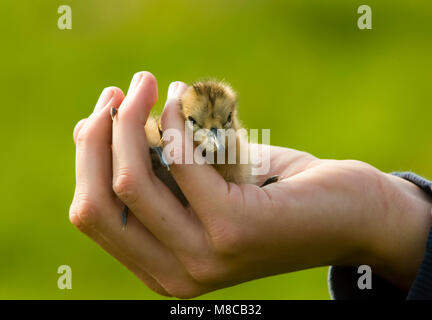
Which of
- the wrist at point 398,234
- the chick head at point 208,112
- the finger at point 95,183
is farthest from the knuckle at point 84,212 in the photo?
the wrist at point 398,234

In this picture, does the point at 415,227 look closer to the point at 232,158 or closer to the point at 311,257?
the point at 311,257

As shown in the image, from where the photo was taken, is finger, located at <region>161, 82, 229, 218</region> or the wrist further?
the wrist

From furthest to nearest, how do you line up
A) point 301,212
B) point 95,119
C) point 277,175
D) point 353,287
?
point 277,175
point 353,287
point 95,119
point 301,212

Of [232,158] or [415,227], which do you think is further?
[232,158]

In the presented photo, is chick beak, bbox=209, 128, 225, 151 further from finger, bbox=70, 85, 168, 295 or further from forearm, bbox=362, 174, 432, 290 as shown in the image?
forearm, bbox=362, 174, 432, 290

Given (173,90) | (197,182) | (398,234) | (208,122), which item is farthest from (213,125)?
(398,234)

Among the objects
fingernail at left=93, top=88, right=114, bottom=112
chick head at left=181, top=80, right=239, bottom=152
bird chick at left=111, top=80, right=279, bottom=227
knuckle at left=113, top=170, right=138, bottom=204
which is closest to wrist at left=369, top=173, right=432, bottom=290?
bird chick at left=111, top=80, right=279, bottom=227

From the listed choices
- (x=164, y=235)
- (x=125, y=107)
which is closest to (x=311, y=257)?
(x=164, y=235)
